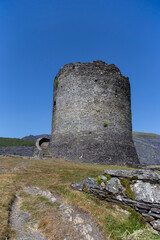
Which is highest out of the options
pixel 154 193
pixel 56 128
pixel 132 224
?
pixel 56 128

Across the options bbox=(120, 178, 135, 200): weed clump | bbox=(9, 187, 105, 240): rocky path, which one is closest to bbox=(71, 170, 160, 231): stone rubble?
bbox=(120, 178, 135, 200): weed clump

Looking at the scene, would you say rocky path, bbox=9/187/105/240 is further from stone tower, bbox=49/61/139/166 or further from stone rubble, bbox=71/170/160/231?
stone tower, bbox=49/61/139/166

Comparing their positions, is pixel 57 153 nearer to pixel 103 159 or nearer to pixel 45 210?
pixel 103 159

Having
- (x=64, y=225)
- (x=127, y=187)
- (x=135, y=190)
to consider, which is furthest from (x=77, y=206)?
(x=135, y=190)

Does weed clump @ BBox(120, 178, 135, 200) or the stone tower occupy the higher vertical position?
the stone tower

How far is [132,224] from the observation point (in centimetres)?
411

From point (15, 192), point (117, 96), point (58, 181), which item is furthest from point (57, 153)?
point (15, 192)

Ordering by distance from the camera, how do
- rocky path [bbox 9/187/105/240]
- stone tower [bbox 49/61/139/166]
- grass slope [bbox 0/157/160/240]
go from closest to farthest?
rocky path [bbox 9/187/105/240] → grass slope [bbox 0/157/160/240] → stone tower [bbox 49/61/139/166]

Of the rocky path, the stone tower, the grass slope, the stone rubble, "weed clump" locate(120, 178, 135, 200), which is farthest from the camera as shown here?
the stone tower

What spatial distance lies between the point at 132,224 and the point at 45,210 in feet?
7.46

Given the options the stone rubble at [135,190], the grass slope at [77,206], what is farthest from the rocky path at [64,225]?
the stone rubble at [135,190]

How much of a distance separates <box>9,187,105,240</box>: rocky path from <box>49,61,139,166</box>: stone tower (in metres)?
10.5

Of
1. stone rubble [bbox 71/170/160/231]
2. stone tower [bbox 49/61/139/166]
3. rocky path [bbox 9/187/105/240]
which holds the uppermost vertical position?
stone tower [bbox 49/61/139/166]

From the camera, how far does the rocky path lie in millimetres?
3555
